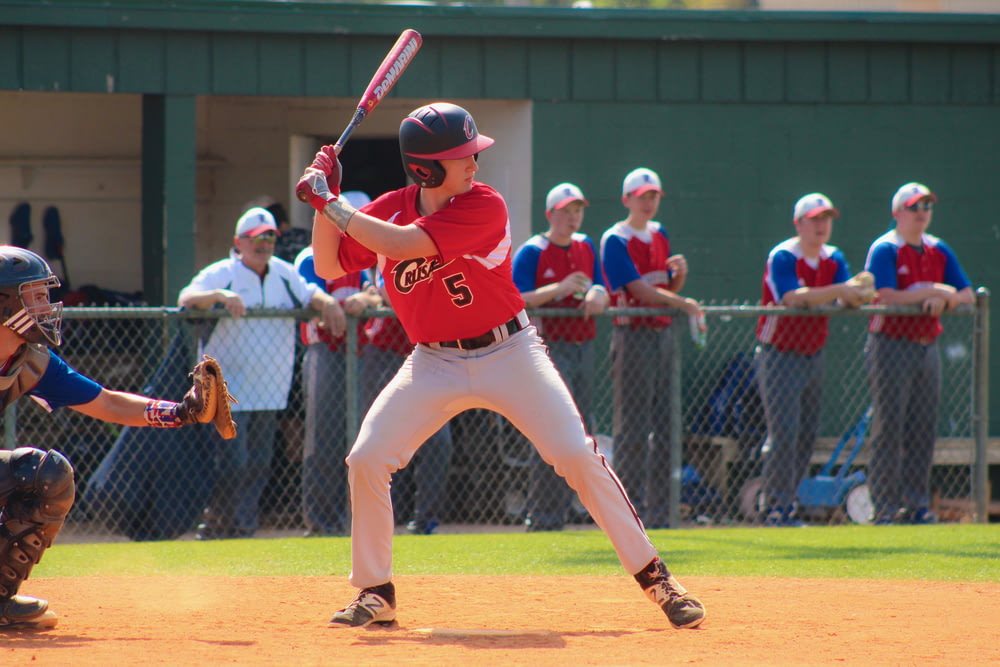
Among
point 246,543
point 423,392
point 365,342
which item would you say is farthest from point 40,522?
point 365,342

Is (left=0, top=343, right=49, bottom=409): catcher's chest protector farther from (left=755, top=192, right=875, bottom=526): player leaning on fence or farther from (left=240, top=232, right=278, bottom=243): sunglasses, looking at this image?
(left=755, top=192, right=875, bottom=526): player leaning on fence

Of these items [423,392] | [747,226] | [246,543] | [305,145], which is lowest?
[246,543]

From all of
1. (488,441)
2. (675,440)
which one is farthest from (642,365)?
(488,441)

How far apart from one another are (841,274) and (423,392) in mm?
4801

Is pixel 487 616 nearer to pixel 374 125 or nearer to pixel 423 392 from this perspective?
pixel 423 392

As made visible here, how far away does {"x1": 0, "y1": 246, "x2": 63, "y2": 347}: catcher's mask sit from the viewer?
452cm


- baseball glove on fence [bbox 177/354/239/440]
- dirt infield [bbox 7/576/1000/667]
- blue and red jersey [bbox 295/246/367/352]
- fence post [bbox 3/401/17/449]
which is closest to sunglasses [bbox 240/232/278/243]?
blue and red jersey [bbox 295/246/367/352]

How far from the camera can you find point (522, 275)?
8375mm

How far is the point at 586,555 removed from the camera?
683cm

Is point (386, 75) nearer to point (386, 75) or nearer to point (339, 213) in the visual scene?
point (386, 75)

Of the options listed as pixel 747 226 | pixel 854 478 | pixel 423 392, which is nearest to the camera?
pixel 423 392

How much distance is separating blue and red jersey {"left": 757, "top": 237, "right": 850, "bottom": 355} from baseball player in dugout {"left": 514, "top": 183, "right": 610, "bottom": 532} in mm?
1159

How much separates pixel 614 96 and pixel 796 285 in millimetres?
2897

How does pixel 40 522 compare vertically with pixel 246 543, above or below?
above
